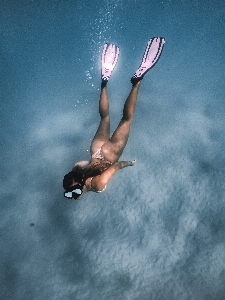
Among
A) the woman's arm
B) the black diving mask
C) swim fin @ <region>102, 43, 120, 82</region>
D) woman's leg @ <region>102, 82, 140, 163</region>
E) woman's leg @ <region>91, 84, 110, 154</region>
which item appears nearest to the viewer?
the black diving mask

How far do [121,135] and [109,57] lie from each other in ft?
8.09

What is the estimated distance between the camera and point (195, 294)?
13094mm

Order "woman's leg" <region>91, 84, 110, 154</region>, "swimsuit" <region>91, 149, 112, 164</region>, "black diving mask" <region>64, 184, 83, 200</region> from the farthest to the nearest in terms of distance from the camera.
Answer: "woman's leg" <region>91, 84, 110, 154</region>, "swimsuit" <region>91, 149, 112, 164</region>, "black diving mask" <region>64, 184, 83, 200</region>

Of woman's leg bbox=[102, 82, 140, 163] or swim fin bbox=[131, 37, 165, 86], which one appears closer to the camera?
woman's leg bbox=[102, 82, 140, 163]

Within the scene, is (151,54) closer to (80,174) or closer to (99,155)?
(99,155)

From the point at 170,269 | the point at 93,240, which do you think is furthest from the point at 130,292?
the point at 93,240

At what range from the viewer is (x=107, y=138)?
518 centimetres

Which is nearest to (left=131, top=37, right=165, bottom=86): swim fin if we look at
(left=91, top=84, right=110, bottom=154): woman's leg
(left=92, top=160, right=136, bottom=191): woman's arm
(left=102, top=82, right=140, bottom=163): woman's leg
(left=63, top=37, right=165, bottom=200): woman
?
(left=63, top=37, right=165, bottom=200): woman

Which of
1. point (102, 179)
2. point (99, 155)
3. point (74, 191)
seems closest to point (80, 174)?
point (74, 191)

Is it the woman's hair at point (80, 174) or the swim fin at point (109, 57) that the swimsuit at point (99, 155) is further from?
the swim fin at point (109, 57)

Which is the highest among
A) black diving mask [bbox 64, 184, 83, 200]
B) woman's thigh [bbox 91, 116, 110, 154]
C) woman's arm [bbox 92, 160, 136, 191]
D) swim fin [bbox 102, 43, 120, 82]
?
swim fin [bbox 102, 43, 120, 82]

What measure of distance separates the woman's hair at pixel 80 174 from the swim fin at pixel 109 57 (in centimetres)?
293

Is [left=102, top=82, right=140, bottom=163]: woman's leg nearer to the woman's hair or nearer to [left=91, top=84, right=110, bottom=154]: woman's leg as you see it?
[left=91, top=84, right=110, bottom=154]: woman's leg

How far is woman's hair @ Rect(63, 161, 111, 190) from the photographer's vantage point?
3340 mm
